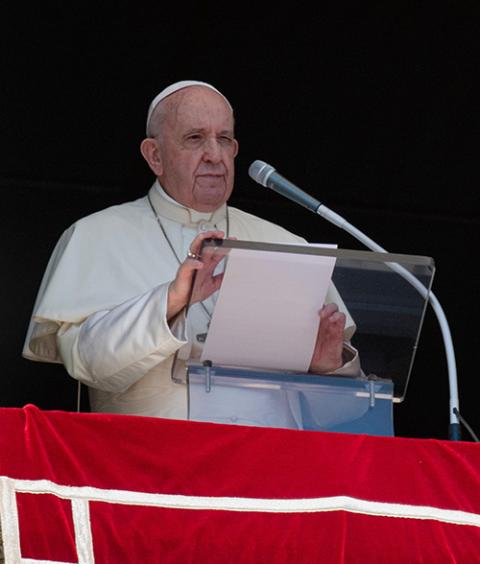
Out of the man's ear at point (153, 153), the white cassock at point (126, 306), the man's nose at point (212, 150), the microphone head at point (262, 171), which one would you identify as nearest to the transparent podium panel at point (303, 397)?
the white cassock at point (126, 306)

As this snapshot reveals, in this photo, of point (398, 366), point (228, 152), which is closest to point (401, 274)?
point (398, 366)

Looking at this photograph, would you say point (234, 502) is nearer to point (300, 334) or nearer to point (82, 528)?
point (82, 528)

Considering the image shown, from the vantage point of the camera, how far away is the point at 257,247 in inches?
108

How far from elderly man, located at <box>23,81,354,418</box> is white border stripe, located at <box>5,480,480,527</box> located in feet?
1.87

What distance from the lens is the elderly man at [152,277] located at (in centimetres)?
312

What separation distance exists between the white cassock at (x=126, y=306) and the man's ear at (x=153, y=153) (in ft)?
0.25

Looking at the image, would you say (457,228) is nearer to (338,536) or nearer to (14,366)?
(14,366)

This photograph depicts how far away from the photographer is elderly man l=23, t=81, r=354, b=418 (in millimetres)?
3121

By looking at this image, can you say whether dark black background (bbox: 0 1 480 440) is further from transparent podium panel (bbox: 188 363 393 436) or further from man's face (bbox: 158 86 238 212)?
transparent podium panel (bbox: 188 363 393 436)

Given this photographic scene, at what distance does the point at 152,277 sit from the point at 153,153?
16.7 inches

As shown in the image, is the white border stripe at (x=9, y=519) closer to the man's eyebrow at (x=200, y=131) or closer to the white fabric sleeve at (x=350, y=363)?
the white fabric sleeve at (x=350, y=363)

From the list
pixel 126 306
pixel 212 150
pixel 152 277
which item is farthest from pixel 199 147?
pixel 126 306

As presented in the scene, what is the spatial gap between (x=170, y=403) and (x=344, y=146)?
1771 mm

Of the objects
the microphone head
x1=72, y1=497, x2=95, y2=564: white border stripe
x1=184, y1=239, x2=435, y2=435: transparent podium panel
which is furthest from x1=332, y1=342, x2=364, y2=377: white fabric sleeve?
x1=72, y1=497, x2=95, y2=564: white border stripe
